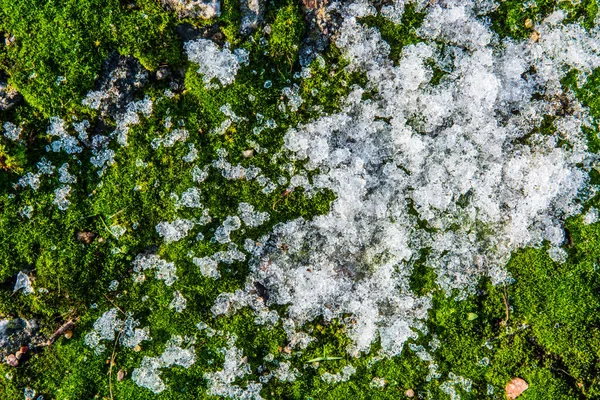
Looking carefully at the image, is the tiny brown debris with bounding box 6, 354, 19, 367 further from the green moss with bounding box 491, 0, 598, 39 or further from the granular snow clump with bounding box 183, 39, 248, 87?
the green moss with bounding box 491, 0, 598, 39

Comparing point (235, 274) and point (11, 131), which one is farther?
point (235, 274)

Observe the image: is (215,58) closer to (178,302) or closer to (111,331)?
(178,302)

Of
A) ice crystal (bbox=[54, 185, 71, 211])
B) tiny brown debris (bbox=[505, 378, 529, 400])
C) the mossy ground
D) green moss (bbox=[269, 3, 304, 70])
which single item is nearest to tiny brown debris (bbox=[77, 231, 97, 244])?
the mossy ground

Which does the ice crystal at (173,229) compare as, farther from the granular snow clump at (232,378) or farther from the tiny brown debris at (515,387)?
the tiny brown debris at (515,387)

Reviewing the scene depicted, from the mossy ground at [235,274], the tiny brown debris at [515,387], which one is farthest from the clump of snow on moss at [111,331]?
the tiny brown debris at [515,387]

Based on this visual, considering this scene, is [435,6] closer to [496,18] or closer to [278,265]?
[496,18]

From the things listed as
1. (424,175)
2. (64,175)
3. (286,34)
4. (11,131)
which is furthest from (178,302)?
(286,34)

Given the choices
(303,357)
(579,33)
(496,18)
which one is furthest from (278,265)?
(579,33)
